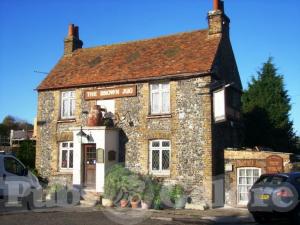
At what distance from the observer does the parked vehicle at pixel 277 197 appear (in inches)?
490

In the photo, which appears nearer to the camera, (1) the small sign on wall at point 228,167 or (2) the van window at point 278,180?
(2) the van window at point 278,180

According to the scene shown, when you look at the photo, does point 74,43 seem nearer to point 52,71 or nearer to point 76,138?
point 52,71

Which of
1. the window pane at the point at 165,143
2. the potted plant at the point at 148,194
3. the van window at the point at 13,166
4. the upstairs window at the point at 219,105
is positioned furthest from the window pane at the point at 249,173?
the van window at the point at 13,166

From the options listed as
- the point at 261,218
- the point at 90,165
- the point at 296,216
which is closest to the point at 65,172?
the point at 90,165

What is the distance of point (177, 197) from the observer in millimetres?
19047

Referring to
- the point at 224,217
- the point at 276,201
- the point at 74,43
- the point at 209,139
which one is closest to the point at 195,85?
the point at 209,139

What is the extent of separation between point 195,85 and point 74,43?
403 inches

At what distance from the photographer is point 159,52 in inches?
915

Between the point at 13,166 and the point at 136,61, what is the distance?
970cm

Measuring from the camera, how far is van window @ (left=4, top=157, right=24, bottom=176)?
15.8m

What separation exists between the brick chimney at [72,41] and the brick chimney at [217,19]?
913cm

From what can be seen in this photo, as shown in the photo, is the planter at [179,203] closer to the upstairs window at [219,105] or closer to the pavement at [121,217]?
the pavement at [121,217]

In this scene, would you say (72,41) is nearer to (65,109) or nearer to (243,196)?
A: (65,109)

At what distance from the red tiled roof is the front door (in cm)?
348
